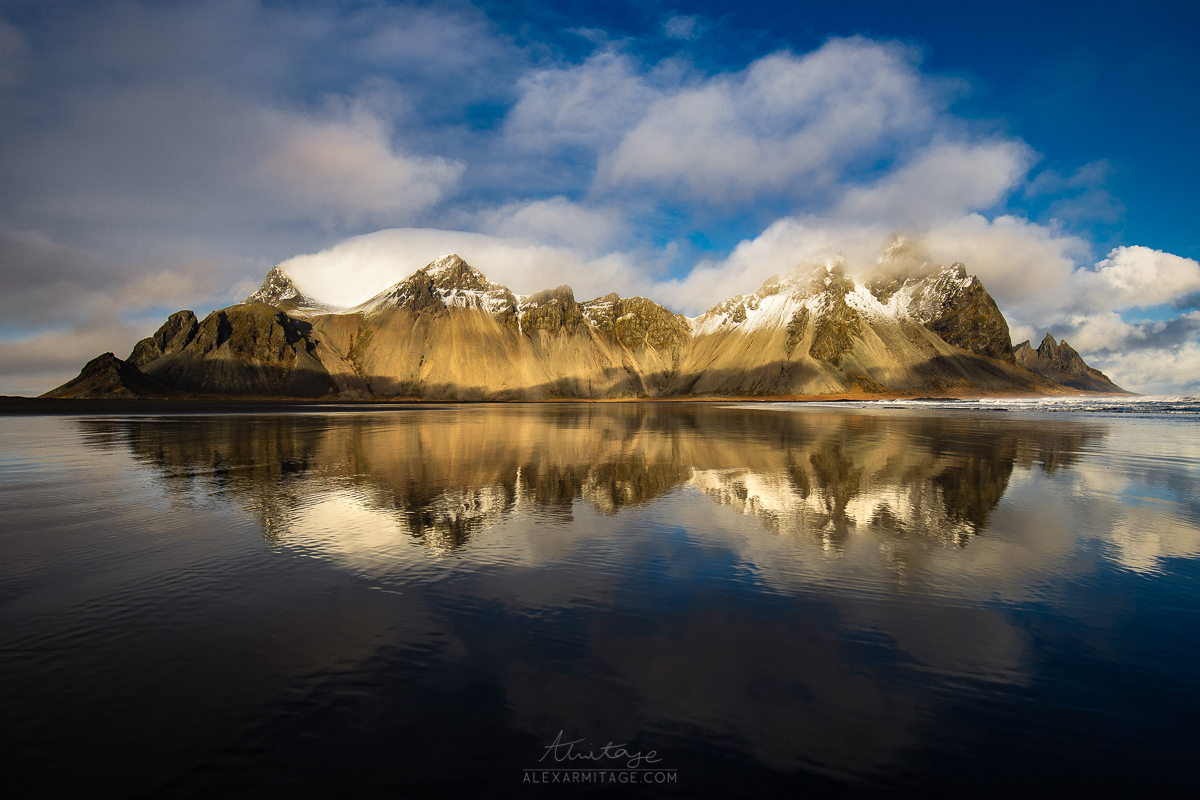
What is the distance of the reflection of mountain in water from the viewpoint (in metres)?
16.3

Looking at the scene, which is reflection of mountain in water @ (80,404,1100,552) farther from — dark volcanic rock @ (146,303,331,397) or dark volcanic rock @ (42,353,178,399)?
dark volcanic rock @ (146,303,331,397)

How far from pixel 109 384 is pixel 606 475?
626 feet

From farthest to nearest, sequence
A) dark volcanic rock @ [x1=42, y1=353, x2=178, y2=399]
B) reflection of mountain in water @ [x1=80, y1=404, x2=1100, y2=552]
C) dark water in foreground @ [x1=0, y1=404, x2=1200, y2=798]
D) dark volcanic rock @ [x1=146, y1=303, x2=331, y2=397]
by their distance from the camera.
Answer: dark volcanic rock @ [x1=146, y1=303, x2=331, y2=397] → dark volcanic rock @ [x1=42, y1=353, x2=178, y2=399] → reflection of mountain in water @ [x1=80, y1=404, x2=1100, y2=552] → dark water in foreground @ [x1=0, y1=404, x2=1200, y2=798]

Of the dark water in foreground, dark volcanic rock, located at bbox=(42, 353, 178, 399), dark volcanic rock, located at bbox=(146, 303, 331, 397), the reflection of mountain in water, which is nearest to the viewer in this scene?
the dark water in foreground

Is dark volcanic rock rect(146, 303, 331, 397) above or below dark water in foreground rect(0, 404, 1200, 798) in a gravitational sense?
above

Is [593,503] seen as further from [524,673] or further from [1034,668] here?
[1034,668]

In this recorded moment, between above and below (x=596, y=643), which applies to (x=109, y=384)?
above

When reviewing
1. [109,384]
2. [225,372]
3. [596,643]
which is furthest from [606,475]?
[225,372]

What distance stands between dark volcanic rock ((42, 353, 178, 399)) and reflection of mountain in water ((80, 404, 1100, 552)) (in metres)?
148

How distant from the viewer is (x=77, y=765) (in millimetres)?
5641

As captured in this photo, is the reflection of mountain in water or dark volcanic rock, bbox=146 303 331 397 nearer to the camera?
the reflection of mountain in water

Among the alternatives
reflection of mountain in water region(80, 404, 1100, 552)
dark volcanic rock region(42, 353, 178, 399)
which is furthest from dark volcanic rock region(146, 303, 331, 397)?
reflection of mountain in water region(80, 404, 1100, 552)

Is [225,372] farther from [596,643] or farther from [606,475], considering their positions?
[596,643]

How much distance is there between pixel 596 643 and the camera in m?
8.50
